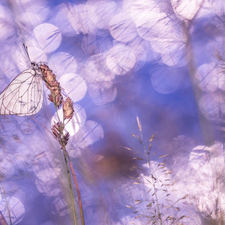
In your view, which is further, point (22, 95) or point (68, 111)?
point (22, 95)

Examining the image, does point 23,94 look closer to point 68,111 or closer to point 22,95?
point 22,95

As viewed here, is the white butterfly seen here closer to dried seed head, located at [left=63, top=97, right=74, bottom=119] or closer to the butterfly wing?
the butterfly wing

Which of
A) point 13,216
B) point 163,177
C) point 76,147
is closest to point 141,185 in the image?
point 163,177

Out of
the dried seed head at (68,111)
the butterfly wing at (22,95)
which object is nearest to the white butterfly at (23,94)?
the butterfly wing at (22,95)

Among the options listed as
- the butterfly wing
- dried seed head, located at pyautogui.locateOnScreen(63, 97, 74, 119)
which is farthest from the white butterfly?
dried seed head, located at pyautogui.locateOnScreen(63, 97, 74, 119)

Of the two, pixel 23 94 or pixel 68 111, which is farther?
pixel 23 94

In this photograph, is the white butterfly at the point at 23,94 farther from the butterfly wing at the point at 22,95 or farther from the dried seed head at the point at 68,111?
the dried seed head at the point at 68,111

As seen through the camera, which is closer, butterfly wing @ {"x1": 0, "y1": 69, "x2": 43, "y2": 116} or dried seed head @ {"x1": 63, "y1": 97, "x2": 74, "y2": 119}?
dried seed head @ {"x1": 63, "y1": 97, "x2": 74, "y2": 119}

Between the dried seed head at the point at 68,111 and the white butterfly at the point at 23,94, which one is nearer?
the dried seed head at the point at 68,111

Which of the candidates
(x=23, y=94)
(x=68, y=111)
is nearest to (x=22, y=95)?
(x=23, y=94)
